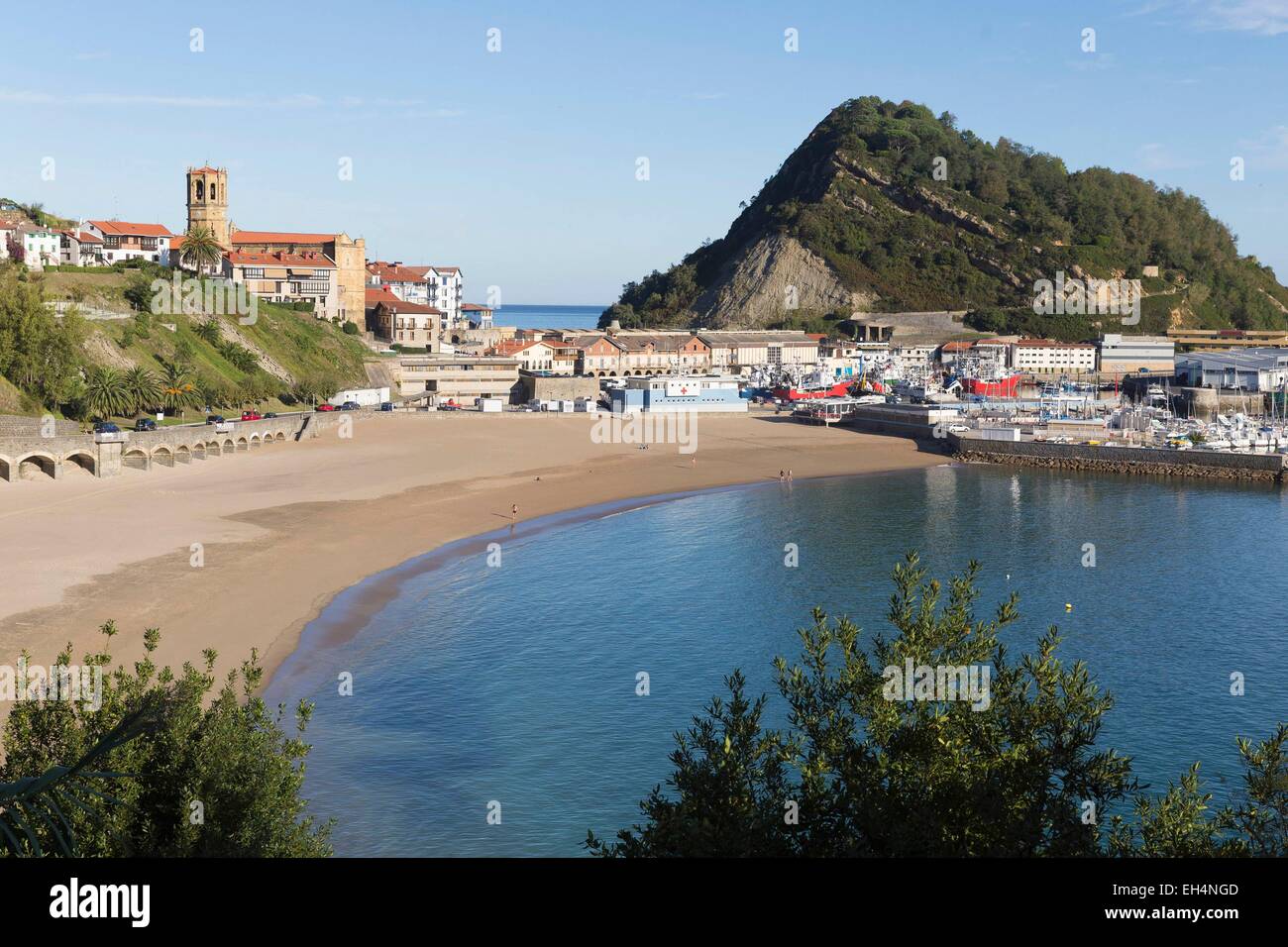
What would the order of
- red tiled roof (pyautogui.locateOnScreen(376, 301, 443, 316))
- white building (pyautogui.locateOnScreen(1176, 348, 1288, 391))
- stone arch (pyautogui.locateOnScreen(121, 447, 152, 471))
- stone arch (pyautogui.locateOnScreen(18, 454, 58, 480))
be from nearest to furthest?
stone arch (pyautogui.locateOnScreen(18, 454, 58, 480)), stone arch (pyautogui.locateOnScreen(121, 447, 152, 471)), white building (pyautogui.locateOnScreen(1176, 348, 1288, 391)), red tiled roof (pyautogui.locateOnScreen(376, 301, 443, 316))

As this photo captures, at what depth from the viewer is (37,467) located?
137 feet

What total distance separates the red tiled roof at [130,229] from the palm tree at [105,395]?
38221mm

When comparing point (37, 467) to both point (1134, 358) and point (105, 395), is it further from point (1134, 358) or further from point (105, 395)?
point (1134, 358)

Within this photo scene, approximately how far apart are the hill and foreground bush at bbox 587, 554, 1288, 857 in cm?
11702

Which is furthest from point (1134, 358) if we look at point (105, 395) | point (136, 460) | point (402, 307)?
point (136, 460)

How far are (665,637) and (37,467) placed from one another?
26.0 m

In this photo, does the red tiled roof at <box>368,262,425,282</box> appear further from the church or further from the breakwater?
the breakwater

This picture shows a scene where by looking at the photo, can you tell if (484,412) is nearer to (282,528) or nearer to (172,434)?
(172,434)

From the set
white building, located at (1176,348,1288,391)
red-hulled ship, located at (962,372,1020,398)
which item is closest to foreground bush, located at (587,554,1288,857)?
red-hulled ship, located at (962,372,1020,398)

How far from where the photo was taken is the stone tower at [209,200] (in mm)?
83562

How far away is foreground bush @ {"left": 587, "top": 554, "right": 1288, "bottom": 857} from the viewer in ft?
33.4

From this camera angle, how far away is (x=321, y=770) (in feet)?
65.1

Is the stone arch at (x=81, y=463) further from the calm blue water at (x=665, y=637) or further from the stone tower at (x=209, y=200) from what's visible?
the stone tower at (x=209, y=200)
